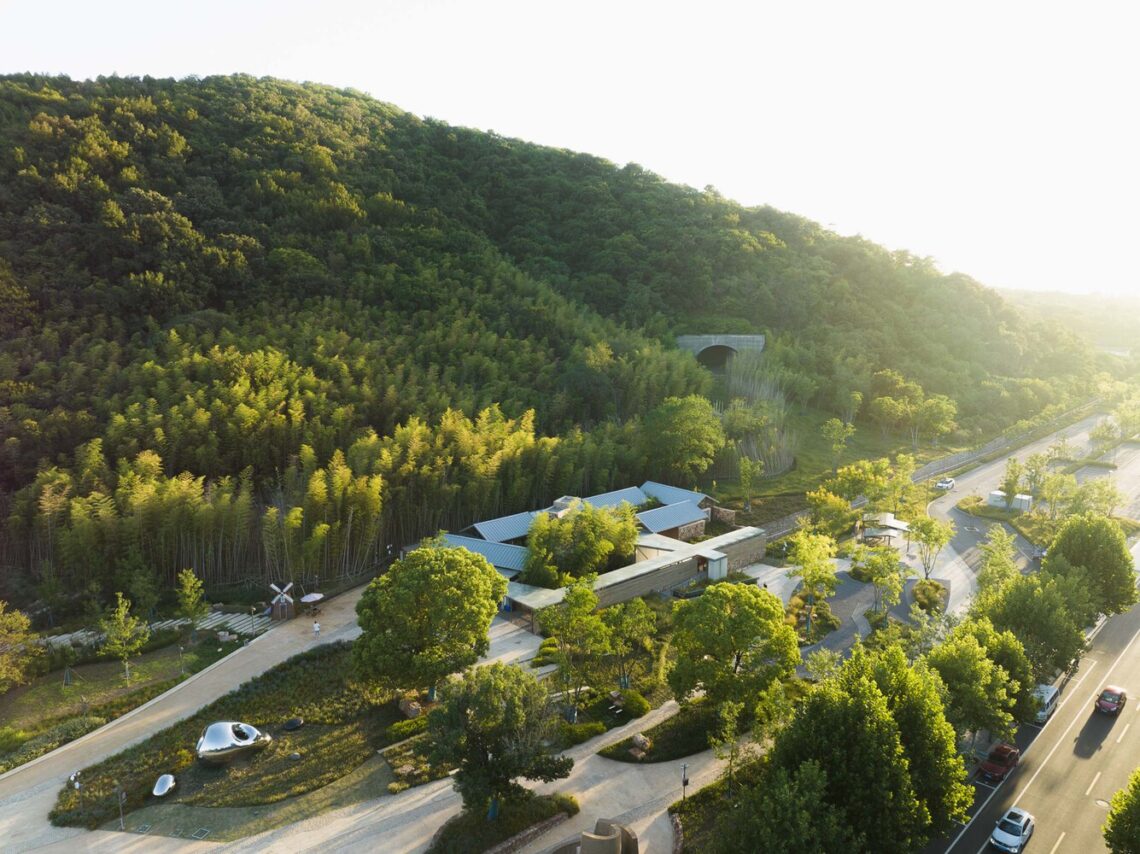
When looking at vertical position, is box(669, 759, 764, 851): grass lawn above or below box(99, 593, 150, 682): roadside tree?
below

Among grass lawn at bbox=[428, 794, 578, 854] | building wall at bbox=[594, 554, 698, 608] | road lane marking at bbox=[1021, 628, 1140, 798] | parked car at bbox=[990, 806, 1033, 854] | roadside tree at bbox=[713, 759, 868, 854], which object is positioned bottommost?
road lane marking at bbox=[1021, 628, 1140, 798]

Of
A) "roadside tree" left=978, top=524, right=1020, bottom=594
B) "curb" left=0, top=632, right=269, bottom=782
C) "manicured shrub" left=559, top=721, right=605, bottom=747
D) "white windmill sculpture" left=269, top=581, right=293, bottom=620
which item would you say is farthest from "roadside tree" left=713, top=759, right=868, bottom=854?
"white windmill sculpture" left=269, top=581, right=293, bottom=620

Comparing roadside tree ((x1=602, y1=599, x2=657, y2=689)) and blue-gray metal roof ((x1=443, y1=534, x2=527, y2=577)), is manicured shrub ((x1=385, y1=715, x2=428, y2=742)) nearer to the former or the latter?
roadside tree ((x1=602, y1=599, x2=657, y2=689))

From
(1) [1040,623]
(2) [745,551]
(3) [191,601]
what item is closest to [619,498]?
(2) [745,551]

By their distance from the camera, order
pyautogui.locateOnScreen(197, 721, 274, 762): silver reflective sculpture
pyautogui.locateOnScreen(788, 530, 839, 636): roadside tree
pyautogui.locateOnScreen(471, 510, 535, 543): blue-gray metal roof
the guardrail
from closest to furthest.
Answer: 1. pyautogui.locateOnScreen(197, 721, 274, 762): silver reflective sculpture
2. pyautogui.locateOnScreen(788, 530, 839, 636): roadside tree
3. pyautogui.locateOnScreen(471, 510, 535, 543): blue-gray metal roof
4. the guardrail

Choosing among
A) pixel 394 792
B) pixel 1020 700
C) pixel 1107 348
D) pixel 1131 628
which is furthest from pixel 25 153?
pixel 1107 348

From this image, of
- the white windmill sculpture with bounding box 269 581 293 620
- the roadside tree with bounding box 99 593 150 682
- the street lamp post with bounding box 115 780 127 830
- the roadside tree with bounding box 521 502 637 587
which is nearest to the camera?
the street lamp post with bounding box 115 780 127 830

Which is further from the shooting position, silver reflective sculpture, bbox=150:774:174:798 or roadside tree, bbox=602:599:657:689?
roadside tree, bbox=602:599:657:689
